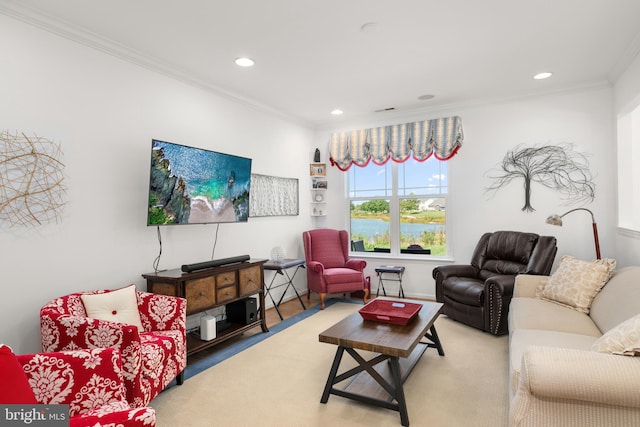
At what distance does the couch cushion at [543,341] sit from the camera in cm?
219

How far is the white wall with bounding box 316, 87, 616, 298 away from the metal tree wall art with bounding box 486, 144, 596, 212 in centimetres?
7

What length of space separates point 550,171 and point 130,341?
4743 mm

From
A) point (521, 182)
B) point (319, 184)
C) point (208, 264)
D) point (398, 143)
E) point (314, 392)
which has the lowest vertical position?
point (314, 392)

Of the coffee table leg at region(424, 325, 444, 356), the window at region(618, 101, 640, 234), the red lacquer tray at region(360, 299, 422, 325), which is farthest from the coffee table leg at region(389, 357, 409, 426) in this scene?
the window at region(618, 101, 640, 234)

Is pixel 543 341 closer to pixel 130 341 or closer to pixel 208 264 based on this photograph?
pixel 130 341

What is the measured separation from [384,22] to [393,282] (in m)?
3.69

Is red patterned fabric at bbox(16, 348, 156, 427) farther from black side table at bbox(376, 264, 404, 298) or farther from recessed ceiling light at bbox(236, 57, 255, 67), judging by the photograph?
black side table at bbox(376, 264, 404, 298)

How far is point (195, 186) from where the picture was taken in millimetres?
3414

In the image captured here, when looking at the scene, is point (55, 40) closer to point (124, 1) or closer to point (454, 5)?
point (124, 1)

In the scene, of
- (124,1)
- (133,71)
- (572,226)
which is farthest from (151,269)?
(572,226)

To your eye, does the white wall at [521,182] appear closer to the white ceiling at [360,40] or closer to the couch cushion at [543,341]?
the white ceiling at [360,40]

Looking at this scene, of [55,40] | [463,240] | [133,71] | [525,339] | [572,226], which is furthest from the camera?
[463,240]

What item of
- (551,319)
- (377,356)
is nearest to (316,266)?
(377,356)

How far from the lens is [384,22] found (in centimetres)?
283
